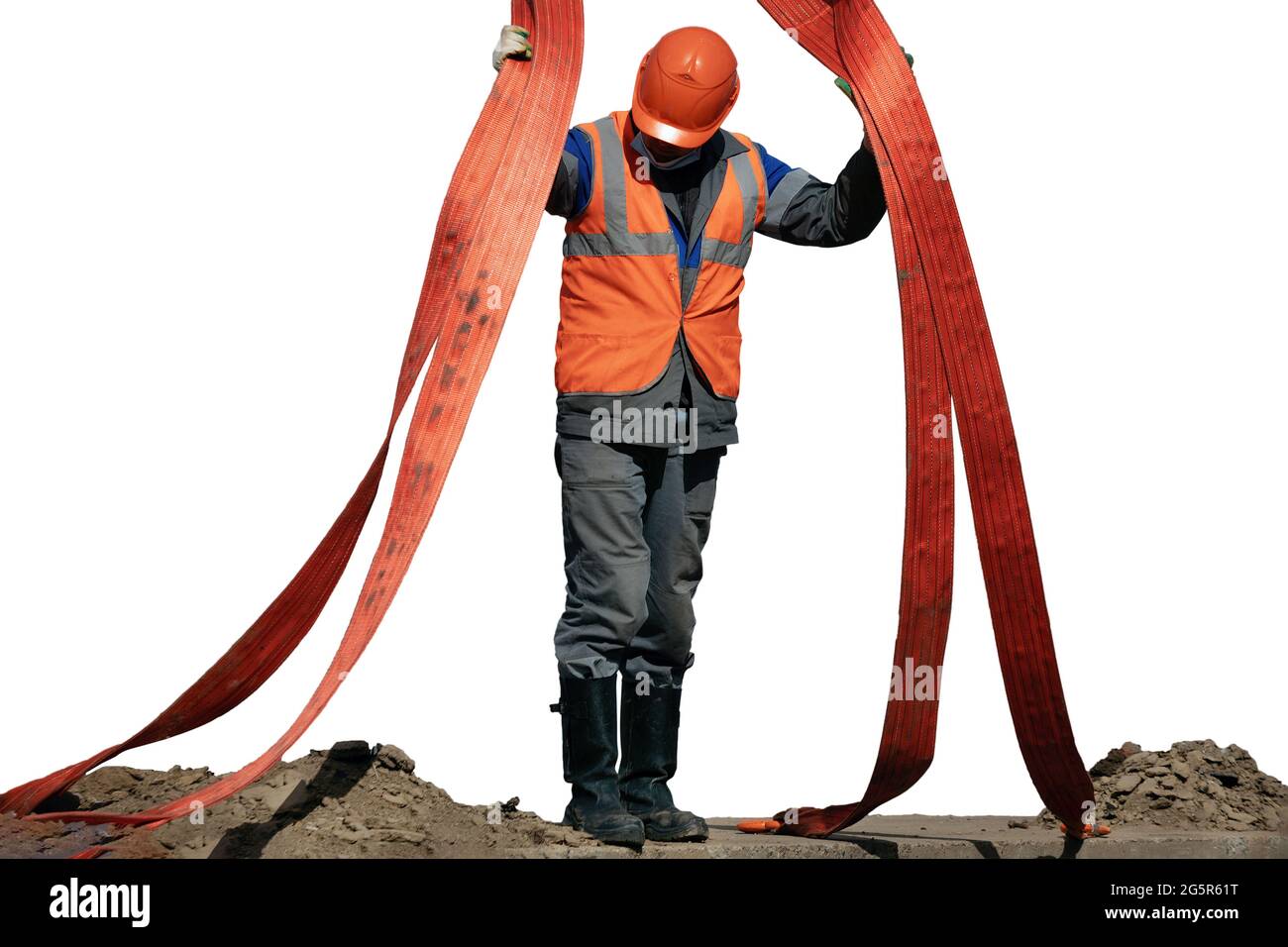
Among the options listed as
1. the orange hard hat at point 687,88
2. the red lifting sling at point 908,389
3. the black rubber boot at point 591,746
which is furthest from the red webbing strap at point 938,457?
the black rubber boot at point 591,746

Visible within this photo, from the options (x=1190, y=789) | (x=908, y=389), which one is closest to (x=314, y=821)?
(x=908, y=389)

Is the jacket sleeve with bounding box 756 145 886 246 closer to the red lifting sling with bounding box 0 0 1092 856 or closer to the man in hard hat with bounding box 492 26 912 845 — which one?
the man in hard hat with bounding box 492 26 912 845

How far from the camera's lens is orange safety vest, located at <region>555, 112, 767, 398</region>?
28.2 ft

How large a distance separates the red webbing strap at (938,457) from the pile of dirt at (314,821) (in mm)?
1247

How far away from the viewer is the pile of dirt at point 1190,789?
9.30 m

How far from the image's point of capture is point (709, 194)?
8.79 meters

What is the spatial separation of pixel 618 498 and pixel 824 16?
5.83ft

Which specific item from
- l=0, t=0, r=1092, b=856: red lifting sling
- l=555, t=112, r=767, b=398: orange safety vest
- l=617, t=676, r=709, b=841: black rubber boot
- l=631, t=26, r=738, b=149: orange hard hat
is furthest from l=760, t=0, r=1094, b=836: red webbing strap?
l=617, t=676, r=709, b=841: black rubber boot
